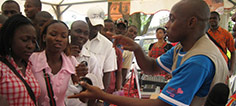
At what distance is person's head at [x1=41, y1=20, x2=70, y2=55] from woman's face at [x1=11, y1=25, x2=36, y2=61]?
24 cm

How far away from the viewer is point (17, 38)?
137cm

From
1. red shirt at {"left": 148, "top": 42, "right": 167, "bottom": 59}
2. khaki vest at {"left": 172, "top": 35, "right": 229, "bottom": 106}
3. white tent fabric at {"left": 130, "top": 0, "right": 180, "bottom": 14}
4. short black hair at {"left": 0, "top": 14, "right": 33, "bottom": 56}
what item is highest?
white tent fabric at {"left": 130, "top": 0, "right": 180, "bottom": 14}

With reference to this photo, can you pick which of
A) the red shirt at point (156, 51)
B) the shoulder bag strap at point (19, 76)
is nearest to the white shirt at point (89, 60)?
the shoulder bag strap at point (19, 76)

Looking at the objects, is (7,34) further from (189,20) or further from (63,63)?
(189,20)

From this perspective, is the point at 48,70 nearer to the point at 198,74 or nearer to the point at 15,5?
the point at 198,74

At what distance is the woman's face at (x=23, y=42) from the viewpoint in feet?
4.50

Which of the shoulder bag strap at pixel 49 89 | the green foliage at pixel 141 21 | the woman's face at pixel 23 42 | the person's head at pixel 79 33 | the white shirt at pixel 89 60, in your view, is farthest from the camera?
the green foliage at pixel 141 21

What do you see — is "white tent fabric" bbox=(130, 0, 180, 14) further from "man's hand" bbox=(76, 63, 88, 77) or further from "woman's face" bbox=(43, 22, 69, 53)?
"man's hand" bbox=(76, 63, 88, 77)

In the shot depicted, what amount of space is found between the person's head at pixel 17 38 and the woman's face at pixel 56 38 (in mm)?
235

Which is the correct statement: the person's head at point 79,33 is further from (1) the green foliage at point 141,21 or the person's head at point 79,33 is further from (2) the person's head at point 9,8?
(1) the green foliage at point 141,21

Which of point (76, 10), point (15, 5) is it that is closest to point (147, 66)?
point (15, 5)

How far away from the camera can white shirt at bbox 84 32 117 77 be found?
2.51 meters

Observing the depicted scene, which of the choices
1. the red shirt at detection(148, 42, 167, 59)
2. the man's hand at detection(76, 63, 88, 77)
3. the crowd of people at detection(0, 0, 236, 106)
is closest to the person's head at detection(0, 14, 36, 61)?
the crowd of people at detection(0, 0, 236, 106)

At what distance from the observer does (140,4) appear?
5.62 meters
